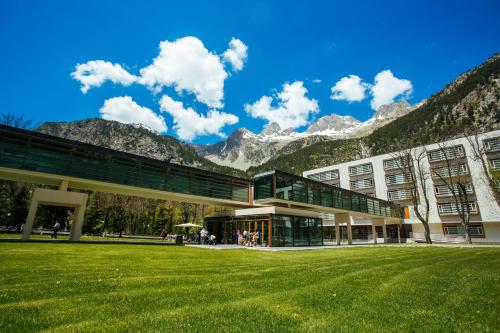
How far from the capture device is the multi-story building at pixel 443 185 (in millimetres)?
46781

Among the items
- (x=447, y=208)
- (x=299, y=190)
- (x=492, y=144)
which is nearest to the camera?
(x=299, y=190)

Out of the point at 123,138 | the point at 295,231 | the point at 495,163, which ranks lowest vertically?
the point at 295,231

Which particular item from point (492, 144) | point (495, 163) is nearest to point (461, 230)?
point (495, 163)

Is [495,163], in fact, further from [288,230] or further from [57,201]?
[57,201]

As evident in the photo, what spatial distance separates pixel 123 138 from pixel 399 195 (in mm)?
139915

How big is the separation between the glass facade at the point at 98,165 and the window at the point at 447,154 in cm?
4342

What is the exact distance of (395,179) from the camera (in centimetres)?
5762

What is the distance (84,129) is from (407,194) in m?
159

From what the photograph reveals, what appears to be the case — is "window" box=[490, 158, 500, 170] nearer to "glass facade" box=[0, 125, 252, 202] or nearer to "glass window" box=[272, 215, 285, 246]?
"glass window" box=[272, 215, 285, 246]

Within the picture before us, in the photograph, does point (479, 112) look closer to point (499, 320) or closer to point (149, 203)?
point (149, 203)

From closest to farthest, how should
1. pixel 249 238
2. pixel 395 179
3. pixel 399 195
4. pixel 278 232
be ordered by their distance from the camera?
pixel 278 232, pixel 249 238, pixel 399 195, pixel 395 179

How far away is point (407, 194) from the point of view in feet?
183

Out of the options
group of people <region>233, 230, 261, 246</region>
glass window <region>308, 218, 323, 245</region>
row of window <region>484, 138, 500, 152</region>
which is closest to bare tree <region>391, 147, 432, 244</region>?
row of window <region>484, 138, 500, 152</region>

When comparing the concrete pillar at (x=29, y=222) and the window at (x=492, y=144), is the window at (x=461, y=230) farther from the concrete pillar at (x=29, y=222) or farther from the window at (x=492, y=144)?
the concrete pillar at (x=29, y=222)
